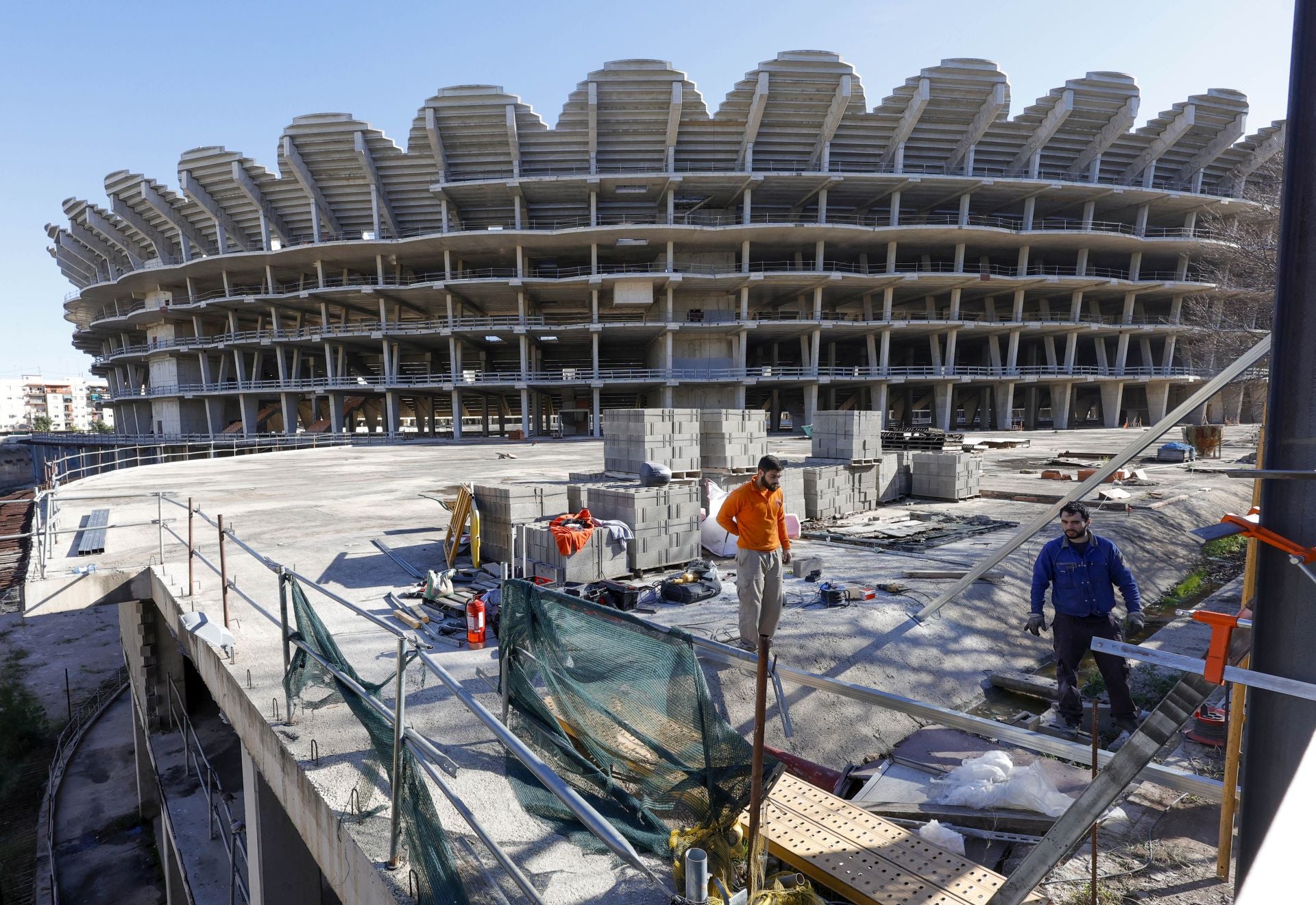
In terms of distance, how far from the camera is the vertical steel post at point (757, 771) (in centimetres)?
235

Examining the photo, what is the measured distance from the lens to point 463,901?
265cm

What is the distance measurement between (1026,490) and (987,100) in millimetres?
27672

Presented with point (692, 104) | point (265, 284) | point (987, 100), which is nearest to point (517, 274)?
point (692, 104)

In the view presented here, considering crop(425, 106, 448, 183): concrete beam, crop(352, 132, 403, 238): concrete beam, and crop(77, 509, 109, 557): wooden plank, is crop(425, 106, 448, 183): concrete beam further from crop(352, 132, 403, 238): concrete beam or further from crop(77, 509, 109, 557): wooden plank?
crop(77, 509, 109, 557): wooden plank

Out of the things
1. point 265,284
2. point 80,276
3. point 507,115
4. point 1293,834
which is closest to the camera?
point 1293,834

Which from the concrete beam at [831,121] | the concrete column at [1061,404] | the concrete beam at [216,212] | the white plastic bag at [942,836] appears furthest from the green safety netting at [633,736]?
the concrete beam at [216,212]

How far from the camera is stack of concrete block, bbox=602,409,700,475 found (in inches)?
396

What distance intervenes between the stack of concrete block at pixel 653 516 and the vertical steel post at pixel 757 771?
568 cm

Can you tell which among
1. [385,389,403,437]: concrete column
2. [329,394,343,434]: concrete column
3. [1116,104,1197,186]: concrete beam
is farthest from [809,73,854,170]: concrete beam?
[329,394,343,434]: concrete column

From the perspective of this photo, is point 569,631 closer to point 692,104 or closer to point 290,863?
point 290,863

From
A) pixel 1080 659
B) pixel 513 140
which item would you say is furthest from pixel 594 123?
pixel 1080 659

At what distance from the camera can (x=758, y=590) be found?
6.12 metres

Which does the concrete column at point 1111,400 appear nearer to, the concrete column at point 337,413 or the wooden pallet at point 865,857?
the wooden pallet at point 865,857

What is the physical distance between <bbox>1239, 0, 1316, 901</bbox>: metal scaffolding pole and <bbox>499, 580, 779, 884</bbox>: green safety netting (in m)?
Answer: 1.82
